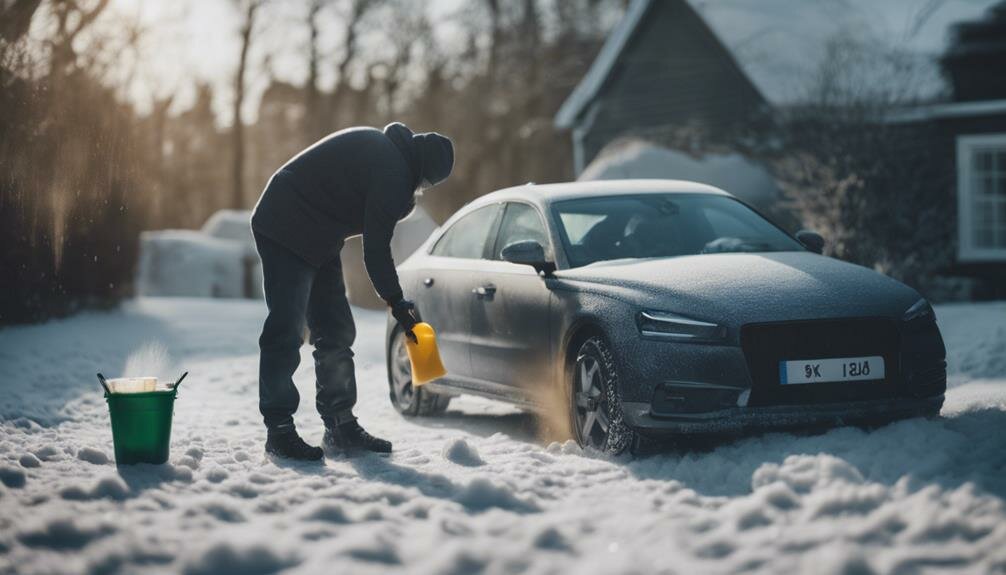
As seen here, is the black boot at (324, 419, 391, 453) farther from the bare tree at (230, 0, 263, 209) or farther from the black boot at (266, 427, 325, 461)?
the bare tree at (230, 0, 263, 209)

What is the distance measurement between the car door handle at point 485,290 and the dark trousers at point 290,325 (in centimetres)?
119

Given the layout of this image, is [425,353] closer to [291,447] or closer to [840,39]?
[291,447]

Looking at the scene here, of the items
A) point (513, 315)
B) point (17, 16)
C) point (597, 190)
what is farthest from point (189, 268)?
point (513, 315)

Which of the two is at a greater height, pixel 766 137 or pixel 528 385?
pixel 766 137

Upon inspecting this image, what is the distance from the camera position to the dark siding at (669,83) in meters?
23.6

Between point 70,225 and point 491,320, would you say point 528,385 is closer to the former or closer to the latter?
point 491,320

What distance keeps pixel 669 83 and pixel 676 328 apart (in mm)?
18588

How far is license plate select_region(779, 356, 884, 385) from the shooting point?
665 cm

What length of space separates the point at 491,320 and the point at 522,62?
3417 cm

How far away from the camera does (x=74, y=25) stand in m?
16.4

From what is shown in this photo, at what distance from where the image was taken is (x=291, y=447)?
23.7 feet

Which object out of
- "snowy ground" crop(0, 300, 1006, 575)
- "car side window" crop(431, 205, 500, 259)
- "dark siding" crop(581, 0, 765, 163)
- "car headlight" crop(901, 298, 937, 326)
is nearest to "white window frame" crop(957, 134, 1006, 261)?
"dark siding" crop(581, 0, 765, 163)

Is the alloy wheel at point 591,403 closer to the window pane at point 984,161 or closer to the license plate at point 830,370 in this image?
the license plate at point 830,370

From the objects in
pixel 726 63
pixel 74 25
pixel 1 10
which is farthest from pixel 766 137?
pixel 1 10
